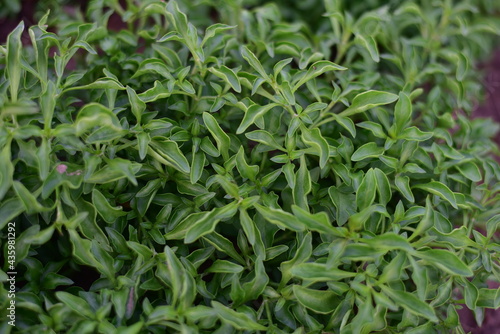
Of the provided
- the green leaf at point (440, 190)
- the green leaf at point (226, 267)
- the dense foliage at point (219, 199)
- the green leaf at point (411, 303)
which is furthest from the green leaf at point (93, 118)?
the green leaf at point (440, 190)

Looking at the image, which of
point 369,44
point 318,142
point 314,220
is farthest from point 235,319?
point 369,44

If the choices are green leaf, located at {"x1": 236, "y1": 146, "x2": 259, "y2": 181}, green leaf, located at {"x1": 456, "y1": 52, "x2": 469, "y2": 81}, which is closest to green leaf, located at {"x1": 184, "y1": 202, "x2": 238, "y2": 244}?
green leaf, located at {"x1": 236, "y1": 146, "x2": 259, "y2": 181}

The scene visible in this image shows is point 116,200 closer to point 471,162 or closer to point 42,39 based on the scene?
point 42,39

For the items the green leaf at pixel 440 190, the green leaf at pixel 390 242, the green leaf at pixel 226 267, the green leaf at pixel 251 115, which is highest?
the green leaf at pixel 251 115

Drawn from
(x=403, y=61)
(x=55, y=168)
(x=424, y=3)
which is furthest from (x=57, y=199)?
(x=424, y=3)

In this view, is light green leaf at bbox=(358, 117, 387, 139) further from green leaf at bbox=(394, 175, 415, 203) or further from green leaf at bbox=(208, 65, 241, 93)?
green leaf at bbox=(208, 65, 241, 93)

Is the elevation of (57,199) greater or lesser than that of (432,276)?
greater

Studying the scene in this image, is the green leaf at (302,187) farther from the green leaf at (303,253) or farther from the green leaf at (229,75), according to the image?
the green leaf at (229,75)
